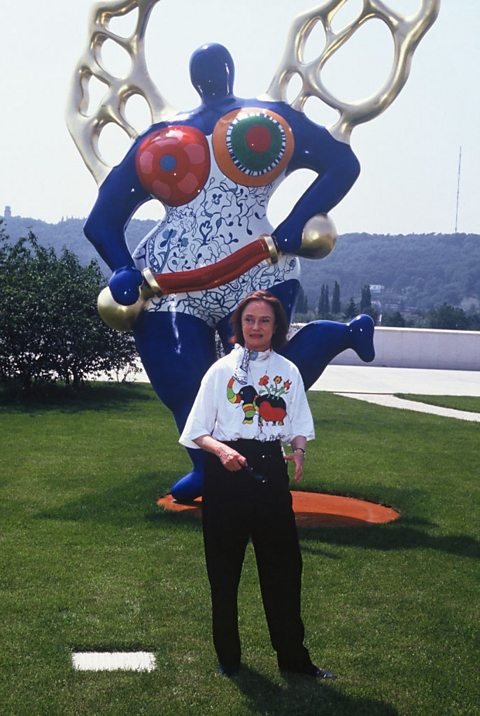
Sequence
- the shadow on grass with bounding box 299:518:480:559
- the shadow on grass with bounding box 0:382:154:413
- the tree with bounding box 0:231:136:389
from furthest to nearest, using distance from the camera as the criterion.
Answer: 1. the tree with bounding box 0:231:136:389
2. the shadow on grass with bounding box 0:382:154:413
3. the shadow on grass with bounding box 299:518:480:559

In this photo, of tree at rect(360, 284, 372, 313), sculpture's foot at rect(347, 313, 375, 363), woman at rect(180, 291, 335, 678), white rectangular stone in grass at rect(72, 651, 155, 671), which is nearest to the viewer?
woman at rect(180, 291, 335, 678)

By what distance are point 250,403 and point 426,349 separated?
1910 centimetres

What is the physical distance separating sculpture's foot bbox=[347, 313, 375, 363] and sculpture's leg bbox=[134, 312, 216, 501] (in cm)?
84

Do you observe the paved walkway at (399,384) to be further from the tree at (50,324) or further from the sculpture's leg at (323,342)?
the sculpture's leg at (323,342)

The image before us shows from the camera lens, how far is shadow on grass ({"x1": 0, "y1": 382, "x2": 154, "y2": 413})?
11805mm

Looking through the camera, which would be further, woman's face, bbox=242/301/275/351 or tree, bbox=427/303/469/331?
tree, bbox=427/303/469/331

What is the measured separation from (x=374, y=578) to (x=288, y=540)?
1463 millimetres

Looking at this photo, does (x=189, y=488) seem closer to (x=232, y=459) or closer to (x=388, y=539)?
(x=388, y=539)

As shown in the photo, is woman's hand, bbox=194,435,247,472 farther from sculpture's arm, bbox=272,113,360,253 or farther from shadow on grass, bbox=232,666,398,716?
sculpture's arm, bbox=272,113,360,253

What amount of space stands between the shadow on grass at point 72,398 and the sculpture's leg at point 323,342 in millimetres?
Answer: 6591

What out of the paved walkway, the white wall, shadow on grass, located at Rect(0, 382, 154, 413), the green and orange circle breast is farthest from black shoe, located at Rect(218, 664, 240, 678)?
the white wall

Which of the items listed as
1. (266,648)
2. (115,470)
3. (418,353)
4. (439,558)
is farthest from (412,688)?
(418,353)

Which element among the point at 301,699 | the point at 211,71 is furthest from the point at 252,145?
the point at 301,699

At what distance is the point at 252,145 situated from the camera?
5.24m
